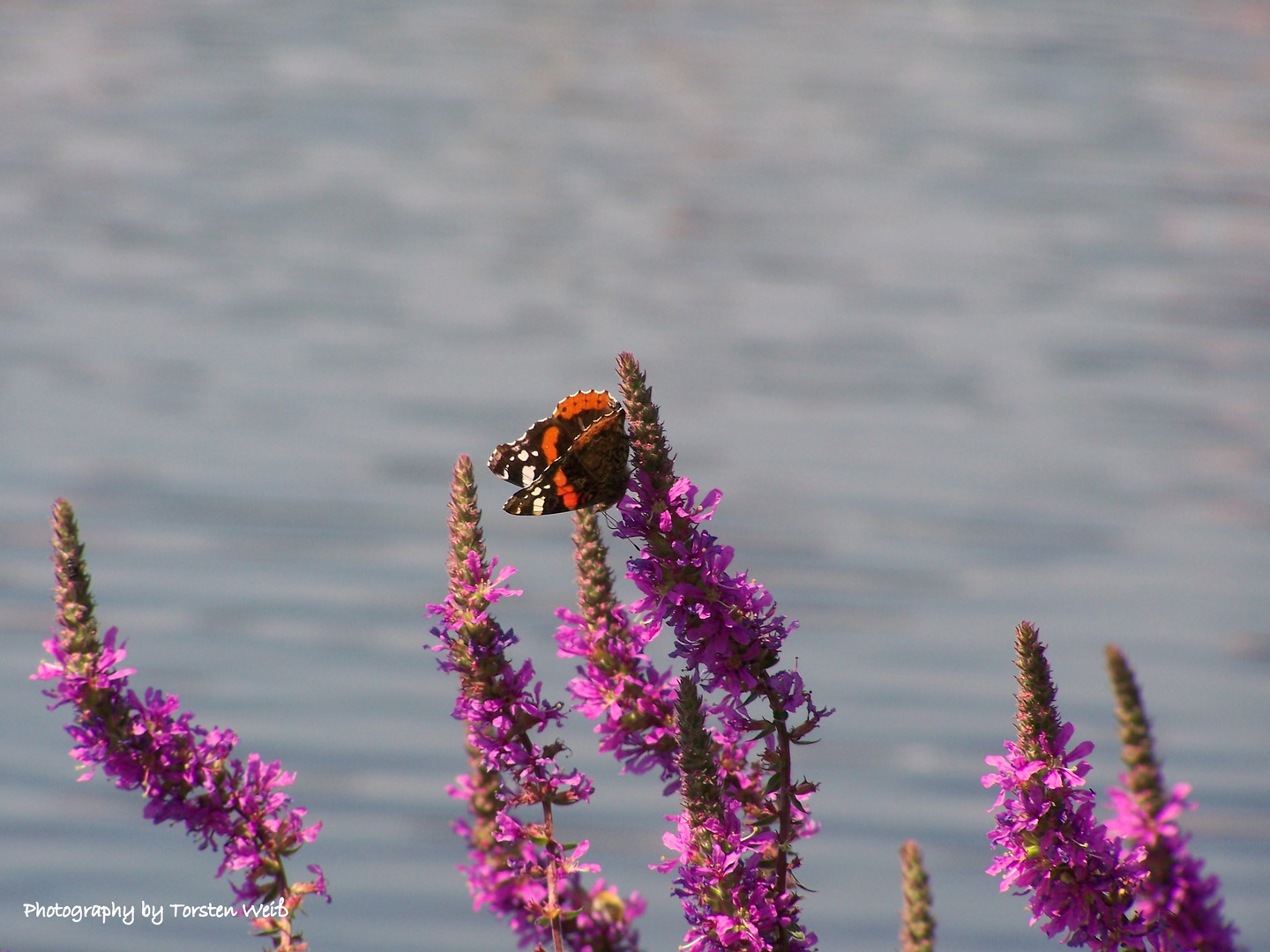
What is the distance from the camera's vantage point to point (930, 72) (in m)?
13.0

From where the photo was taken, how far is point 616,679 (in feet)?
5.90

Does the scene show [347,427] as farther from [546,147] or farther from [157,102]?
[157,102]

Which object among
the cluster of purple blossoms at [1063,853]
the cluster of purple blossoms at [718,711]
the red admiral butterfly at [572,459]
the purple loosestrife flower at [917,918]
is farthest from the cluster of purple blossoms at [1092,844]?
the red admiral butterfly at [572,459]

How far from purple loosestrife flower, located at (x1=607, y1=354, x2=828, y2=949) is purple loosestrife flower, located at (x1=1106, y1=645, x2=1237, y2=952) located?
1.23ft

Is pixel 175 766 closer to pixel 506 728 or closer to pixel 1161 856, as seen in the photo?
pixel 506 728

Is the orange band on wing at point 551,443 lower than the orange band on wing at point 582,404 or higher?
lower

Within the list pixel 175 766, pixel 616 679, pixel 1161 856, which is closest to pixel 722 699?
pixel 616 679

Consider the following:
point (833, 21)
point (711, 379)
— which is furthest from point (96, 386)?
point (833, 21)

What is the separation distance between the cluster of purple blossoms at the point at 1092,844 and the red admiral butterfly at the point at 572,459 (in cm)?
66

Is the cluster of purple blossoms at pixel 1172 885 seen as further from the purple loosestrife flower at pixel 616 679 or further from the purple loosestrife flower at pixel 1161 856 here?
the purple loosestrife flower at pixel 616 679

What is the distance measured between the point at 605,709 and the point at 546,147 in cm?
1074

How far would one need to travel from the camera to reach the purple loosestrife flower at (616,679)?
69.6 inches

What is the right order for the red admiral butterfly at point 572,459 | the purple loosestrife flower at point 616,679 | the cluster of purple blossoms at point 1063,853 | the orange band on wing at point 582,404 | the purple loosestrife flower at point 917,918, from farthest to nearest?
the orange band on wing at point 582,404
the red admiral butterfly at point 572,459
the purple loosestrife flower at point 616,679
the purple loosestrife flower at point 917,918
the cluster of purple blossoms at point 1063,853

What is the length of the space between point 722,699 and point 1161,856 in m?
0.55
